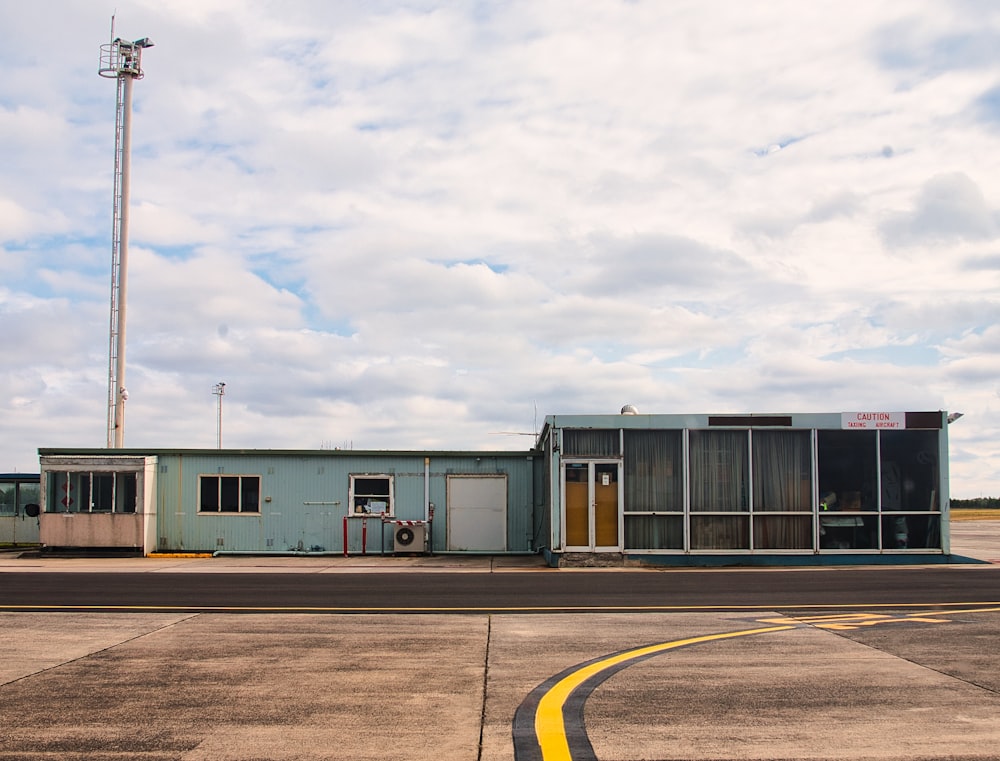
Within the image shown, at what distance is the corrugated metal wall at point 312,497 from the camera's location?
27594 mm

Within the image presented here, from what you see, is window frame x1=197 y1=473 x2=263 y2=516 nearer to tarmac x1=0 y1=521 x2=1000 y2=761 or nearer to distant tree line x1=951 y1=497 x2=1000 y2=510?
tarmac x1=0 y1=521 x2=1000 y2=761

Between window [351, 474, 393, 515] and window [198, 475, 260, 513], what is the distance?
9.17 ft

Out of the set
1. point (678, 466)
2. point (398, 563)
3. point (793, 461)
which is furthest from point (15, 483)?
point (793, 461)

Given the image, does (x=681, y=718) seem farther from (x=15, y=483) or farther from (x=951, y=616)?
(x=15, y=483)

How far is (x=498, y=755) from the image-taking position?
21.2 feet

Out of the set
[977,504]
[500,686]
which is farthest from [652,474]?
[977,504]

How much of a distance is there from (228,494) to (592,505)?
11.0 metres

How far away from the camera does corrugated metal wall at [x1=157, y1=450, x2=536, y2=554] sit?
27594 mm

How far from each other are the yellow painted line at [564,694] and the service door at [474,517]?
1610 cm

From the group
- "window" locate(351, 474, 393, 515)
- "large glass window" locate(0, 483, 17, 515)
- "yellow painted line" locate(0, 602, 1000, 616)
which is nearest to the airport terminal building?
"window" locate(351, 474, 393, 515)

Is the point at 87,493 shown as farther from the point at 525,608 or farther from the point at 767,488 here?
the point at 767,488

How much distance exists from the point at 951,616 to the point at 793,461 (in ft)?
35.3

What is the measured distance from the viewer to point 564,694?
26.9ft

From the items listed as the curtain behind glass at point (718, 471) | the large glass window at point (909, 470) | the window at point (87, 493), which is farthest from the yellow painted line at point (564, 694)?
the window at point (87, 493)
